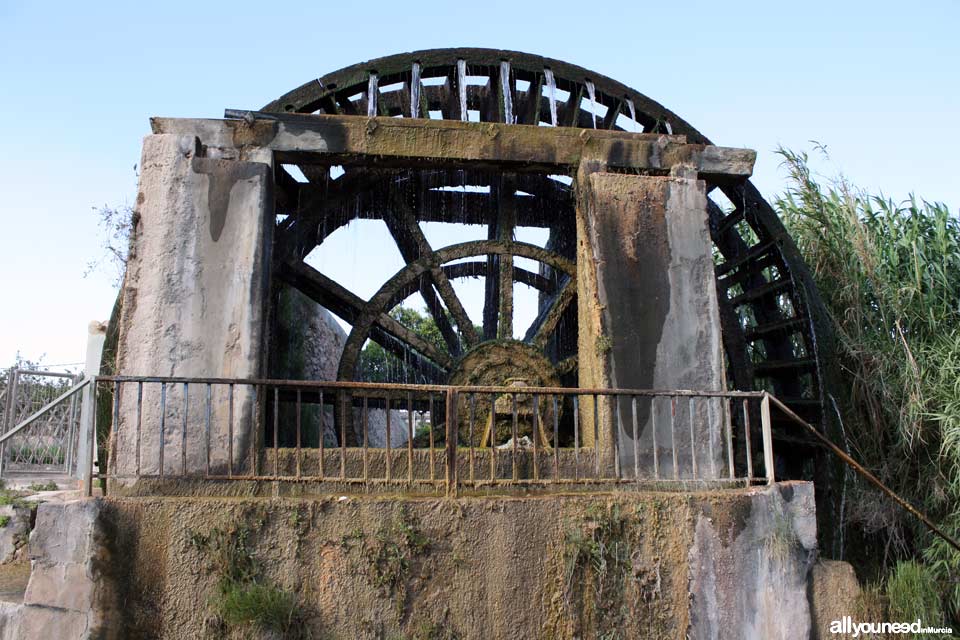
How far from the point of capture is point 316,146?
6516 millimetres

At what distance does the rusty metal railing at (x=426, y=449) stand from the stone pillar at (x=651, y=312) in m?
0.02

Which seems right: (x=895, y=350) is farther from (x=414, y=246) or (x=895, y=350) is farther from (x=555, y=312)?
(x=414, y=246)

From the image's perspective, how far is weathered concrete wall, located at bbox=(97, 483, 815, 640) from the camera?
4746 millimetres

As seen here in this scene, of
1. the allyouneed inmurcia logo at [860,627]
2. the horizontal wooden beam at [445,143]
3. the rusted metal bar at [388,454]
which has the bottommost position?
the allyouneed inmurcia logo at [860,627]

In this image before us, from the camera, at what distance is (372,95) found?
800cm

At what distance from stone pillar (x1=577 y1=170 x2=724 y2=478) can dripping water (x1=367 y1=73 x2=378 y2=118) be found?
2348 mm

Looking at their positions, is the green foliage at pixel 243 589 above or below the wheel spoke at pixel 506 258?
below

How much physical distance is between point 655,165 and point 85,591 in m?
5.12

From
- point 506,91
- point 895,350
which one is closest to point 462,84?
point 506,91

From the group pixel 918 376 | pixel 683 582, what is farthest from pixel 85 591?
pixel 918 376

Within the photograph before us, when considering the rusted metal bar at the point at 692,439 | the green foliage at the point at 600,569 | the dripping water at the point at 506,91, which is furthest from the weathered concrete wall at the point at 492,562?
the dripping water at the point at 506,91

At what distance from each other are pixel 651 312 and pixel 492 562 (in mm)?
2342

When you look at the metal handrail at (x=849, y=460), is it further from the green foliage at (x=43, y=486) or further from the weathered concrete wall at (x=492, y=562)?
the green foliage at (x=43, y=486)

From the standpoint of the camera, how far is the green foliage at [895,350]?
752 cm
